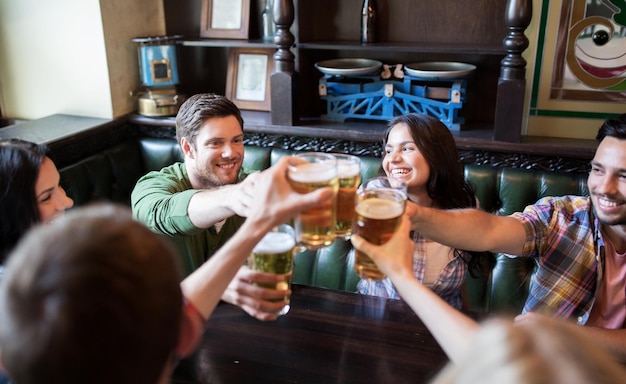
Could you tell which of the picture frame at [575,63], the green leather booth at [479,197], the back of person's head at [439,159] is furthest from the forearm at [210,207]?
the picture frame at [575,63]

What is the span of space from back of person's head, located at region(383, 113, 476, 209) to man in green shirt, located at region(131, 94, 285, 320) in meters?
0.60

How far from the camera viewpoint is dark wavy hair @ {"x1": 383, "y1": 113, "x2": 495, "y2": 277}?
1.95 meters

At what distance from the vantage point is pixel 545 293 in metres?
1.84

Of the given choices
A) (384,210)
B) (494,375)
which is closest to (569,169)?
(384,210)

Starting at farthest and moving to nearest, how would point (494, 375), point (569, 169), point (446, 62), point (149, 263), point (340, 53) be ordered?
point (340, 53), point (446, 62), point (569, 169), point (149, 263), point (494, 375)

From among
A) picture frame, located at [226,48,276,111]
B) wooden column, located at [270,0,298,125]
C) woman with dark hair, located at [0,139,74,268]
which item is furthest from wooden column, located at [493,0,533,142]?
woman with dark hair, located at [0,139,74,268]

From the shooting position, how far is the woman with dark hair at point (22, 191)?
144 cm

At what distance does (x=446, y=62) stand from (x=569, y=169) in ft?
2.43

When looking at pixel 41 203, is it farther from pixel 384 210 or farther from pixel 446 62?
pixel 446 62

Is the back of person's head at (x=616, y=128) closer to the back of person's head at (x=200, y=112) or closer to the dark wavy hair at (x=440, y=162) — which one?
the dark wavy hair at (x=440, y=162)

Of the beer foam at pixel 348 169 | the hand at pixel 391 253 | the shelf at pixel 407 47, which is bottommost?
the hand at pixel 391 253

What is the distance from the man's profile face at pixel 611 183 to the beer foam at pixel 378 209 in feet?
2.72

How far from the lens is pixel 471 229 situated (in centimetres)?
162

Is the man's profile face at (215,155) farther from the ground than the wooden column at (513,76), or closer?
closer
